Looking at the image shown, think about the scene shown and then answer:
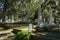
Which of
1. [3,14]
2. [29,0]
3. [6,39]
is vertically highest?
[29,0]

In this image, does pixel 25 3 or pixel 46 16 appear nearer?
pixel 25 3

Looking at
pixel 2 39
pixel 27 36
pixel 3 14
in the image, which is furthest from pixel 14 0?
pixel 2 39

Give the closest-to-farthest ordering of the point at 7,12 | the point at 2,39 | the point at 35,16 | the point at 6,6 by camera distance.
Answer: the point at 6,6, the point at 7,12, the point at 2,39, the point at 35,16

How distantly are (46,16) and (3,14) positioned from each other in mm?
43655

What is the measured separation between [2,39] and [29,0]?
5635 mm

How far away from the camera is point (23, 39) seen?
44.6ft

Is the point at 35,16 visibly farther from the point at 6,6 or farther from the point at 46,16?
the point at 6,6

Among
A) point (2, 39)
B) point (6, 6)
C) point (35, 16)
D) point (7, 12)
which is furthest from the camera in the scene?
Result: point (35, 16)

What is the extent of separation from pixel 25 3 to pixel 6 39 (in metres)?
5.27

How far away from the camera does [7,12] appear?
569 inches

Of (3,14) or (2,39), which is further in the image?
(2,39)

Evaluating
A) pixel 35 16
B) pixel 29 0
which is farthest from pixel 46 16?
pixel 29 0

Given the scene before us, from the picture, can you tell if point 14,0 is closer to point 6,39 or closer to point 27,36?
point 27,36

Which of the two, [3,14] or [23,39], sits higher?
[3,14]
